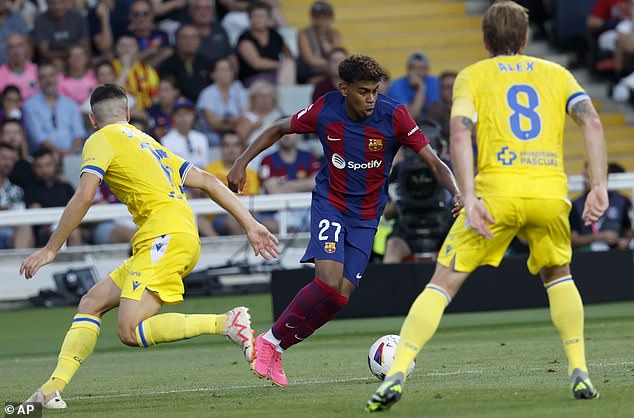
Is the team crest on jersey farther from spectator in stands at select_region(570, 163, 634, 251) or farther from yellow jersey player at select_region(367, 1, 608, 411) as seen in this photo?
spectator in stands at select_region(570, 163, 634, 251)

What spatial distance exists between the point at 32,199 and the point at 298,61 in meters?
5.08

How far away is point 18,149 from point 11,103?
79 centimetres

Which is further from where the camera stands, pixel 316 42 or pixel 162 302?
pixel 316 42

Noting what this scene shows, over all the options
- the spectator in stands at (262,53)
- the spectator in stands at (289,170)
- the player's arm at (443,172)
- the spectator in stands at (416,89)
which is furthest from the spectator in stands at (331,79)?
the player's arm at (443,172)

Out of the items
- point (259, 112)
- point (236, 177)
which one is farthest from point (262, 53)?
point (236, 177)

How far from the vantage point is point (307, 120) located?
30.0 feet

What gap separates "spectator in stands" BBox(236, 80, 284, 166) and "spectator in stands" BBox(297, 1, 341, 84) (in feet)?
3.43

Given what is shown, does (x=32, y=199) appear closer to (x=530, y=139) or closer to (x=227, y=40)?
(x=227, y=40)

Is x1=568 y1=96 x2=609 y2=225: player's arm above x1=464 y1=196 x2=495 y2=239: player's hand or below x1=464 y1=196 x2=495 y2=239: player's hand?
above

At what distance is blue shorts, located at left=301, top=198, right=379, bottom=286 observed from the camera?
8.96 m

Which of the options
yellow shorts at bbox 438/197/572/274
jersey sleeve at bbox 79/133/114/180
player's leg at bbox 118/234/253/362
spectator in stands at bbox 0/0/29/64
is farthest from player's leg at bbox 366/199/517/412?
spectator in stands at bbox 0/0/29/64

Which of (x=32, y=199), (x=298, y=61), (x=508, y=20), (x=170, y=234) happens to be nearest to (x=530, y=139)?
(x=508, y=20)

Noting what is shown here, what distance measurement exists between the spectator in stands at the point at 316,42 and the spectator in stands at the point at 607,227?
5185 millimetres

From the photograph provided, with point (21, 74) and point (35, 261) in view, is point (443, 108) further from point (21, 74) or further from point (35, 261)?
point (35, 261)
